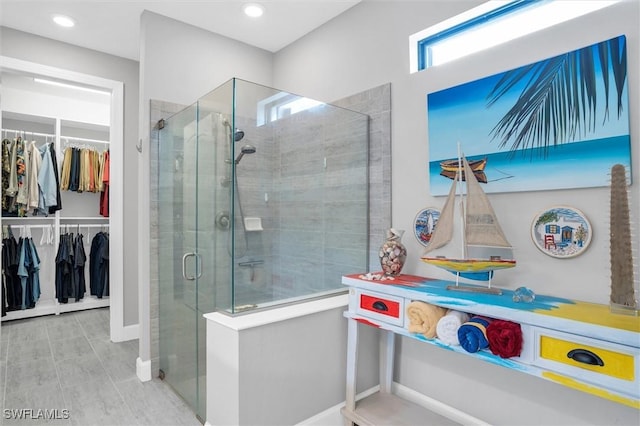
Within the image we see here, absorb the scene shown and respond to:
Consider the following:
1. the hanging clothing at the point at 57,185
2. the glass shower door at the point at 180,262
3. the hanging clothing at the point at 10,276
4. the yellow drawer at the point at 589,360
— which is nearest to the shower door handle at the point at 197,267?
the glass shower door at the point at 180,262

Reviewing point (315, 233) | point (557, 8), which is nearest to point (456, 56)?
point (557, 8)

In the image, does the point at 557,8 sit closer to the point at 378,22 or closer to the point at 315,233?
the point at 378,22

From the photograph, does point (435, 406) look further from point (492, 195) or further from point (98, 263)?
point (98, 263)

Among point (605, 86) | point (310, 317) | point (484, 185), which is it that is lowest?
point (310, 317)

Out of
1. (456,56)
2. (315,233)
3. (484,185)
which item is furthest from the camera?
(315,233)

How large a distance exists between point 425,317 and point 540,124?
109 centimetres

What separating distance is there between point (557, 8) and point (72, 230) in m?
5.45

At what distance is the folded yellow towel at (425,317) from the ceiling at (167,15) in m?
2.24

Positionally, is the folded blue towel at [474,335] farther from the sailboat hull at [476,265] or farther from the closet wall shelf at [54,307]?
the closet wall shelf at [54,307]

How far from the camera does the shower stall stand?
6.25 feet

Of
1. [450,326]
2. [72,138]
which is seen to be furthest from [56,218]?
[450,326]

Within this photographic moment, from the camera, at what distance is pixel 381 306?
1.86 meters

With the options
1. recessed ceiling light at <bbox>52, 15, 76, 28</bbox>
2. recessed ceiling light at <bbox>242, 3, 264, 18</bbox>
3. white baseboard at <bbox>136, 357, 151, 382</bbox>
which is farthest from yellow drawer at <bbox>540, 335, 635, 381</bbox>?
recessed ceiling light at <bbox>52, 15, 76, 28</bbox>

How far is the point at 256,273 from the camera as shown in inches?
78.3
